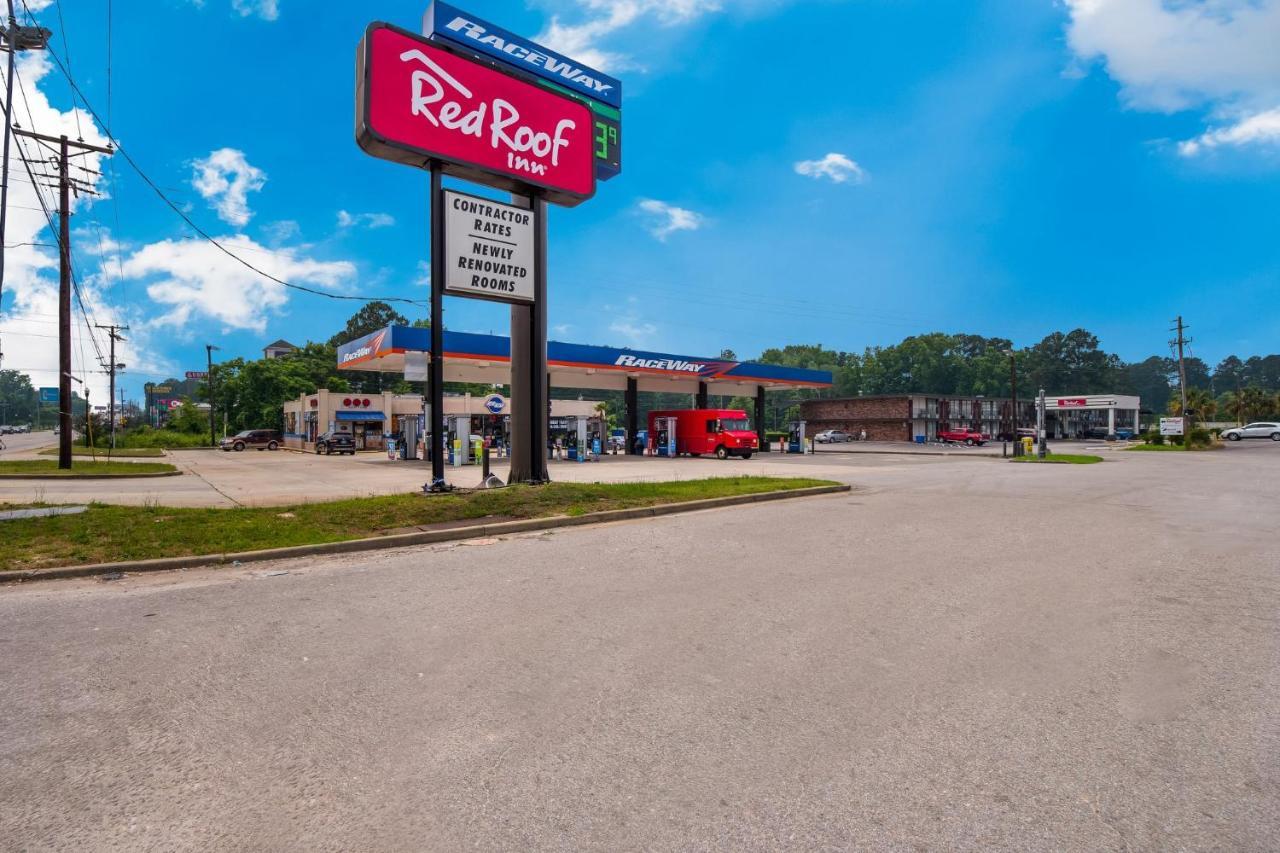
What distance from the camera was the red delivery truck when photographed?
34000mm

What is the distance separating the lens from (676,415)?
36625 mm

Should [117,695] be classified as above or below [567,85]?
below

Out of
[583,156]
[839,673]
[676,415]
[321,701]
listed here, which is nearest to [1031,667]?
[839,673]

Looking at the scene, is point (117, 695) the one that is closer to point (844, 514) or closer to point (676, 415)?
point (844, 514)

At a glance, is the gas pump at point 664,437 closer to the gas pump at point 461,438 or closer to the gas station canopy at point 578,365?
the gas station canopy at point 578,365

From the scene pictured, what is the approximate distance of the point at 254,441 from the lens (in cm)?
4712

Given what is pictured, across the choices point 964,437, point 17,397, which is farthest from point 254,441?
point 17,397

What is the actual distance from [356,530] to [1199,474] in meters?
26.2

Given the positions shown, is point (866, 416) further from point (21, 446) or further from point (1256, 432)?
point (21, 446)

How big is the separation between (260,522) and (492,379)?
954 inches

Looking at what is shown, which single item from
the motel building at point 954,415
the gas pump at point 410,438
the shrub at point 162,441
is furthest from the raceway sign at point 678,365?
the shrub at point 162,441

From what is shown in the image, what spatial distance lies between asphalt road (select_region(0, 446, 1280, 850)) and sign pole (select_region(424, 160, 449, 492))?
5.07m

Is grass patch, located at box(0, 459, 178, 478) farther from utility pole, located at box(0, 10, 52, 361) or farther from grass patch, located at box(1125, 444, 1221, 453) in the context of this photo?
grass patch, located at box(1125, 444, 1221, 453)

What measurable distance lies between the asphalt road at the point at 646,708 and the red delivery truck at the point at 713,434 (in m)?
26.7
